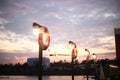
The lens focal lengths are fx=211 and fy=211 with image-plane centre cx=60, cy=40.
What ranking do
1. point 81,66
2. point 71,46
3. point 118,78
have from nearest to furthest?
point 71,46, point 118,78, point 81,66

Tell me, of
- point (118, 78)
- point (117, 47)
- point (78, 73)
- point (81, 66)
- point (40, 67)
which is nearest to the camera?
point (40, 67)

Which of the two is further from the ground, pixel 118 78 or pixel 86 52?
pixel 86 52

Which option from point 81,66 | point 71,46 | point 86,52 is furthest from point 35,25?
point 81,66

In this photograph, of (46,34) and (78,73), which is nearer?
(46,34)

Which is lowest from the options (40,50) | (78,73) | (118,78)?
(78,73)

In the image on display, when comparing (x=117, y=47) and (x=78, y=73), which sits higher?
(x=117, y=47)

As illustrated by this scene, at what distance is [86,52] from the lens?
2052 centimetres

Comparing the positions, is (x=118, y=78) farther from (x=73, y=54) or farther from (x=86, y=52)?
(x=73, y=54)

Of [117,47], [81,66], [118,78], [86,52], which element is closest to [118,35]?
[117,47]

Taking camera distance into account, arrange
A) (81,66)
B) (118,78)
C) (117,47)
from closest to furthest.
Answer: (117,47) < (118,78) < (81,66)

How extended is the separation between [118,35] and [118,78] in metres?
5.01

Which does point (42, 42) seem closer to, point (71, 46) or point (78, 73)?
point (71, 46)

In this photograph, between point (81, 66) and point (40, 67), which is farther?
point (81, 66)

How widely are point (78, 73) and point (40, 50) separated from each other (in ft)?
631
